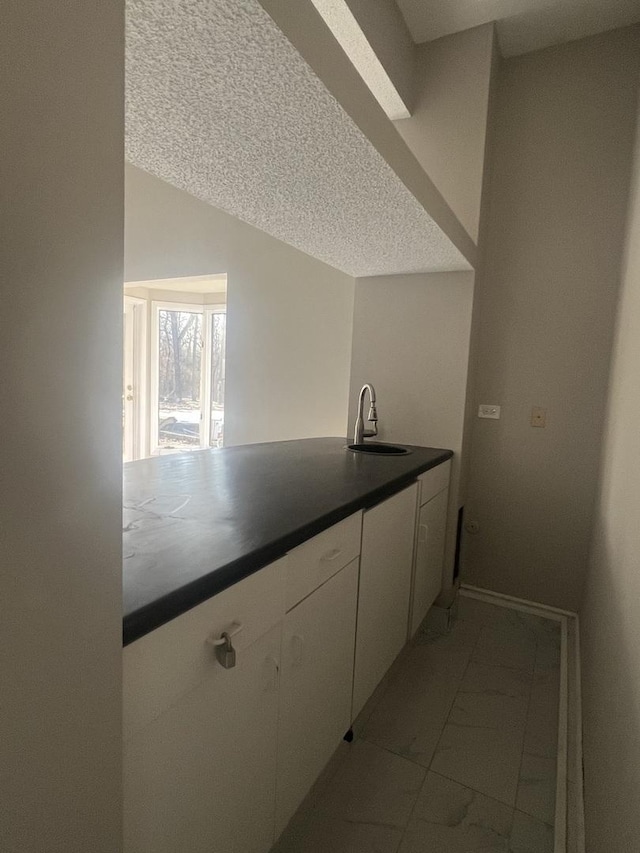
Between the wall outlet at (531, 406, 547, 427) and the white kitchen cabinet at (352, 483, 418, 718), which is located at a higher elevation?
the wall outlet at (531, 406, 547, 427)

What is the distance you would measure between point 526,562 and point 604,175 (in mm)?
2108

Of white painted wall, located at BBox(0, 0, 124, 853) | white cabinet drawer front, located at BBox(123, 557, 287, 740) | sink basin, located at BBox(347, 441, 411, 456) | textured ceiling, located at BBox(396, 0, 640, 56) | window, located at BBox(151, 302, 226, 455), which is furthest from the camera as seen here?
window, located at BBox(151, 302, 226, 455)

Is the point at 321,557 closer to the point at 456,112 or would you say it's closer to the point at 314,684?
the point at 314,684

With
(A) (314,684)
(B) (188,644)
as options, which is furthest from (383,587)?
(B) (188,644)

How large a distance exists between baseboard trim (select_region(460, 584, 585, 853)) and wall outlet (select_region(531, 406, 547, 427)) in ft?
3.38

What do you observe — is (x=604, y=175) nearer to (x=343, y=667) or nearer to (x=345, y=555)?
(x=345, y=555)

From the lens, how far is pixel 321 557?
116 cm

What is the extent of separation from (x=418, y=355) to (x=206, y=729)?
78.9 inches

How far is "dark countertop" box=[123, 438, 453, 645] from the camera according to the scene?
2.41 feet

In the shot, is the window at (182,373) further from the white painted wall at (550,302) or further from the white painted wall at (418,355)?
the white painted wall at (550,302)

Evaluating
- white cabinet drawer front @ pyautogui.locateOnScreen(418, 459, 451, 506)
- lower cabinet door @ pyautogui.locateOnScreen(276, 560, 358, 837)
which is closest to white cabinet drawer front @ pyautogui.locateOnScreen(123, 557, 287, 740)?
lower cabinet door @ pyautogui.locateOnScreen(276, 560, 358, 837)

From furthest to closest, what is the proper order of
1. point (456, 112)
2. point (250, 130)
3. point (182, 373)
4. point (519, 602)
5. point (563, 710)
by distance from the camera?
point (182, 373) → point (519, 602) → point (456, 112) → point (563, 710) → point (250, 130)

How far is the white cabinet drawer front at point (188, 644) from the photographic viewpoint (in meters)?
0.65

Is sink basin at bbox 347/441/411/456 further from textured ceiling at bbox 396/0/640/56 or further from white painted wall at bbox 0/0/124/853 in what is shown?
textured ceiling at bbox 396/0/640/56
